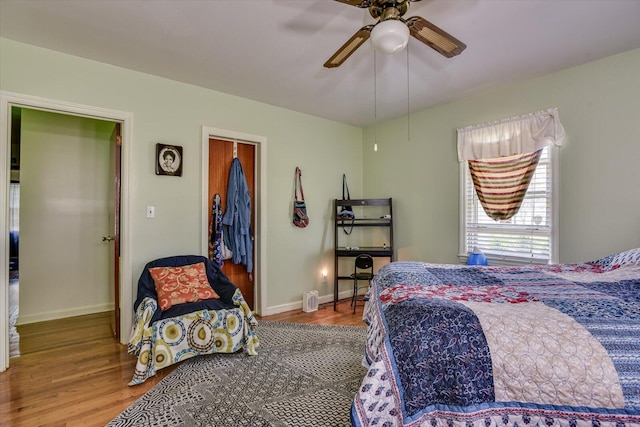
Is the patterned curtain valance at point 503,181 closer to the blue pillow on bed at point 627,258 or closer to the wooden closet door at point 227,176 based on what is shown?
the blue pillow on bed at point 627,258

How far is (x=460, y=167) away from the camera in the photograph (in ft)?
12.2

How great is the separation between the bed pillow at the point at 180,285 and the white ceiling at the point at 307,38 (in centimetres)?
179

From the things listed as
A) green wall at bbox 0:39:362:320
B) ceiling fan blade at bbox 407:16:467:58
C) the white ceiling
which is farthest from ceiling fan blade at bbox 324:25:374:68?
green wall at bbox 0:39:362:320

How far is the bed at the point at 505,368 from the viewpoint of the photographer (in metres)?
1.02

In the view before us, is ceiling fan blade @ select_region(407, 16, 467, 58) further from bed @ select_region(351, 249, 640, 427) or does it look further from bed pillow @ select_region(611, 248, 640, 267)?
bed pillow @ select_region(611, 248, 640, 267)

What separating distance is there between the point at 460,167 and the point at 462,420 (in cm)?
311

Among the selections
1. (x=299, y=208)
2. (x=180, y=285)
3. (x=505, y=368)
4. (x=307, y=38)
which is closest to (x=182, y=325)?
(x=180, y=285)

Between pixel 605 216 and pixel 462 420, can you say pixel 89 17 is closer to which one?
pixel 462 420

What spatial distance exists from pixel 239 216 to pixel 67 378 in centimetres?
199

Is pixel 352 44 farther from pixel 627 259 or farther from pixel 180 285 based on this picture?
pixel 180 285

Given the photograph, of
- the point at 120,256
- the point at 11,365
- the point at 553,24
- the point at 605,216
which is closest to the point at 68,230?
the point at 120,256

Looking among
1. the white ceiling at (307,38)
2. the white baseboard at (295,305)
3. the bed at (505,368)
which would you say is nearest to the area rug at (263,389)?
the white baseboard at (295,305)

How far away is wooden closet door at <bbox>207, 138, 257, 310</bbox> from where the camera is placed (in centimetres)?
376

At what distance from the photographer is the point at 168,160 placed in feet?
10.5
